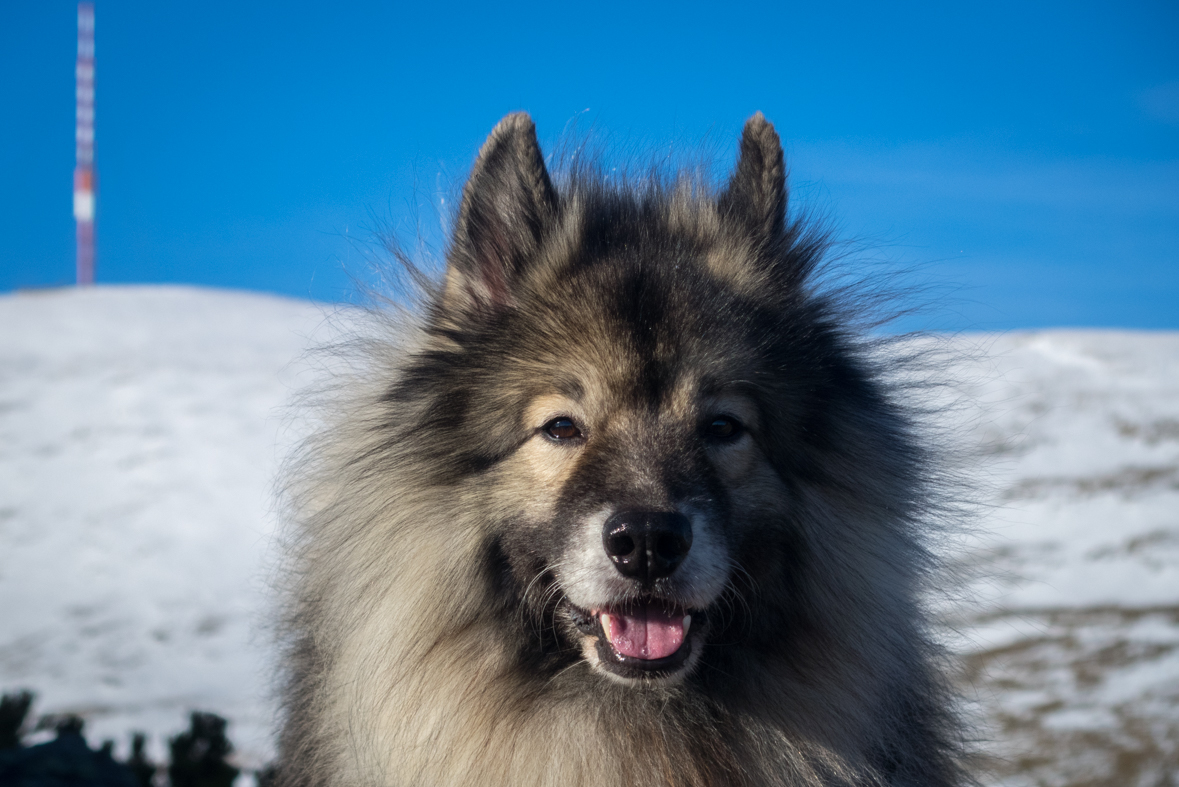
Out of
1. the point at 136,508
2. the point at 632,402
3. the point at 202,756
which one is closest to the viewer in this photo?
the point at 632,402

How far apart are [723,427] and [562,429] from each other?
48cm

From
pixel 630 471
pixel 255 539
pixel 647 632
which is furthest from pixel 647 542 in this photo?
pixel 255 539

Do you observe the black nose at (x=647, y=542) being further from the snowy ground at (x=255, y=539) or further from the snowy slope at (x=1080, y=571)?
the snowy slope at (x=1080, y=571)

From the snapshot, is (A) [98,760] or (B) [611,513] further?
(A) [98,760]

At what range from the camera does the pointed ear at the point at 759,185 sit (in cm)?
314

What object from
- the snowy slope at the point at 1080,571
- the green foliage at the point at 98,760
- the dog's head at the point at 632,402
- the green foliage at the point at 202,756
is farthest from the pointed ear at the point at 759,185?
the green foliage at the point at 202,756

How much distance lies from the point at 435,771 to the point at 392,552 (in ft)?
2.29

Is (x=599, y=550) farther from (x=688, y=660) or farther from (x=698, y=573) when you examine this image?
(x=688, y=660)

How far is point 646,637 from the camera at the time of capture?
258 centimetres

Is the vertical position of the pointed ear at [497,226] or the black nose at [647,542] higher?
the pointed ear at [497,226]

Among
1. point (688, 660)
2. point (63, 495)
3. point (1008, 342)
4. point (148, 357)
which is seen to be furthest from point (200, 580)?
point (1008, 342)

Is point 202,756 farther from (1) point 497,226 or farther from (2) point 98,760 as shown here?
(1) point 497,226

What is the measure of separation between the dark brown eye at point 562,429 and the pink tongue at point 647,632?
534 mm

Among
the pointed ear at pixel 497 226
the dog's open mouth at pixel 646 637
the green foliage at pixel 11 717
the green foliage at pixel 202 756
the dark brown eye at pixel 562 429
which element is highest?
the pointed ear at pixel 497 226
